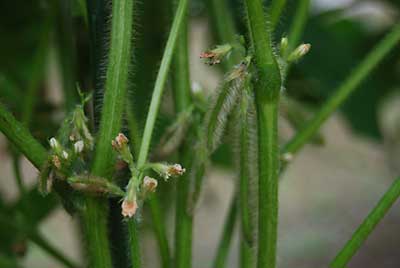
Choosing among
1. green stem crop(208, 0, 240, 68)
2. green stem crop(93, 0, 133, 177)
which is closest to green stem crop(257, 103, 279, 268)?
green stem crop(93, 0, 133, 177)

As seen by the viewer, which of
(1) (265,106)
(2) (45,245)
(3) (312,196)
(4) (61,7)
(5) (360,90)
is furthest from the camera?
(3) (312,196)

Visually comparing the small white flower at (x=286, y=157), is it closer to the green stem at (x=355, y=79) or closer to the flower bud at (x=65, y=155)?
the green stem at (x=355, y=79)

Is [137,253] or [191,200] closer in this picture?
[137,253]

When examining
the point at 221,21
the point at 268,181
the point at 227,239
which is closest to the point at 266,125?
the point at 268,181

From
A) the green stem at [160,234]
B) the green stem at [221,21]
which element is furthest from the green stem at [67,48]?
the green stem at [160,234]

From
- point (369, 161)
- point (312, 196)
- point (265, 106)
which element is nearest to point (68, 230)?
point (312, 196)

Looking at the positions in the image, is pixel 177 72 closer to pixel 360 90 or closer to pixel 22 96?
pixel 22 96

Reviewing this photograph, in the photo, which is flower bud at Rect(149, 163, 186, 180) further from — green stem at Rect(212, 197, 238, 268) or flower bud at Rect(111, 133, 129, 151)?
green stem at Rect(212, 197, 238, 268)
